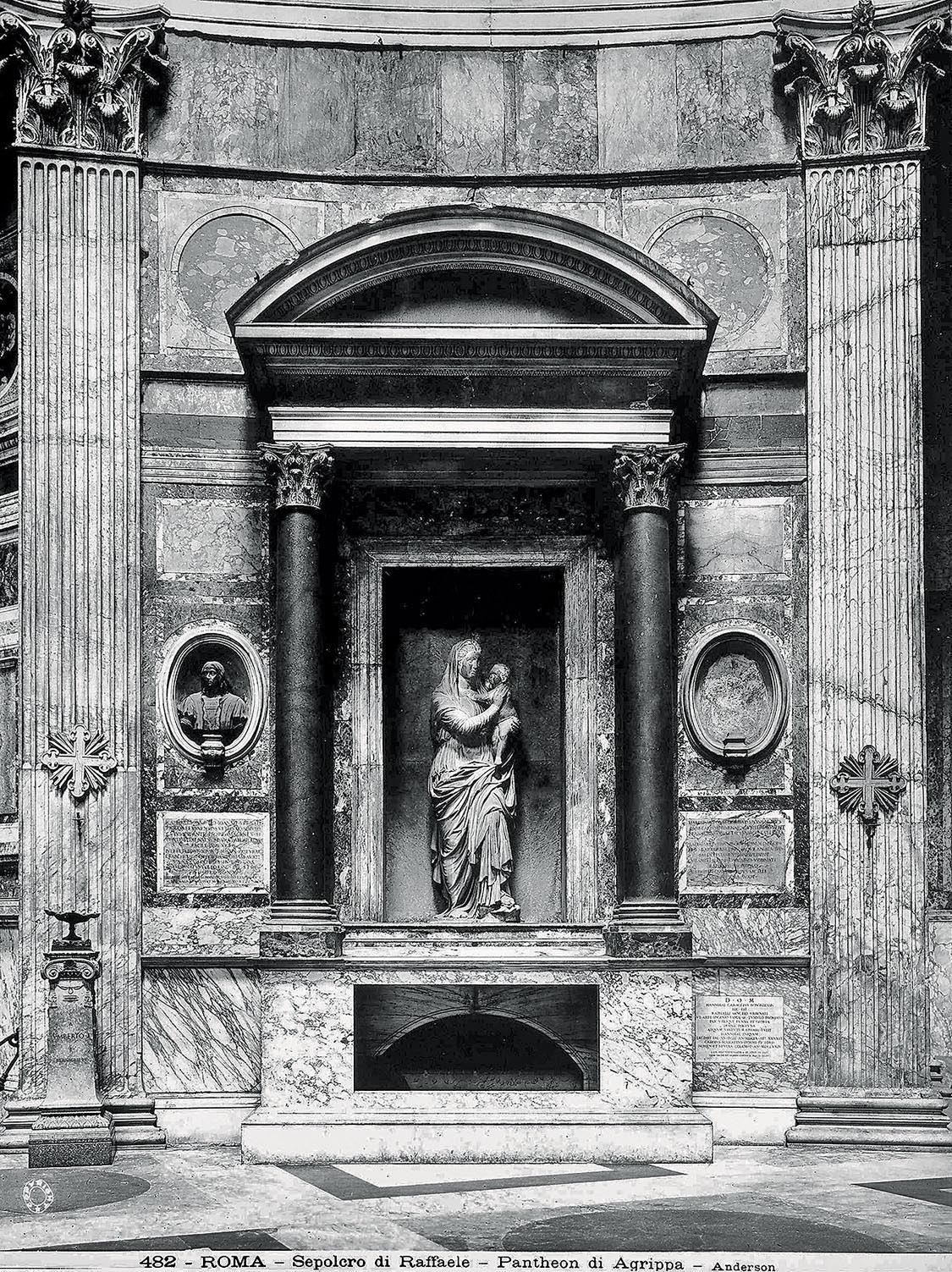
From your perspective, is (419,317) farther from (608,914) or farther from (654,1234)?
(654,1234)

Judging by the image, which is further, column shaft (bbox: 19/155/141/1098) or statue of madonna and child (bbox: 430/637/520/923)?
statue of madonna and child (bbox: 430/637/520/923)

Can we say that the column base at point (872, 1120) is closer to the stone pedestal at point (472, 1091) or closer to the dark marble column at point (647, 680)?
the stone pedestal at point (472, 1091)

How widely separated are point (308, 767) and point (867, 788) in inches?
165

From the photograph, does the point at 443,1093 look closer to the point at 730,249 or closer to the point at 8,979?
the point at 8,979

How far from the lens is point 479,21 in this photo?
566 inches

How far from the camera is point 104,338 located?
44.8 feet

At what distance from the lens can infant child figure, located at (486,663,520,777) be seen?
45.2 feet

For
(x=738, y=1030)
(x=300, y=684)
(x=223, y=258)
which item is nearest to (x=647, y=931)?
(x=738, y=1030)

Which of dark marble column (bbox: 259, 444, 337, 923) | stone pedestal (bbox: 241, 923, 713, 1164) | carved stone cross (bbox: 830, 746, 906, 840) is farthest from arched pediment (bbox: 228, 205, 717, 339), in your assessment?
stone pedestal (bbox: 241, 923, 713, 1164)

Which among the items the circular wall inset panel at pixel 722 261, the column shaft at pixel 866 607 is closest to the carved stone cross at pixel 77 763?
A: the column shaft at pixel 866 607

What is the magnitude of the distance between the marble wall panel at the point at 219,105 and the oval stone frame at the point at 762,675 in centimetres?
525

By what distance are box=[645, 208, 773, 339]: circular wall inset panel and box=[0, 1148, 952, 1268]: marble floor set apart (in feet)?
21.4

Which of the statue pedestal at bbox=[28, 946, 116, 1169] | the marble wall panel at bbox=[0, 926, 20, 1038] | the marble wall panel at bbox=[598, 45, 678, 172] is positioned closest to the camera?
the statue pedestal at bbox=[28, 946, 116, 1169]

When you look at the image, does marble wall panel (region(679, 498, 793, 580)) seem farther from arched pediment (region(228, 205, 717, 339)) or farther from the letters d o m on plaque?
the letters d o m on plaque
